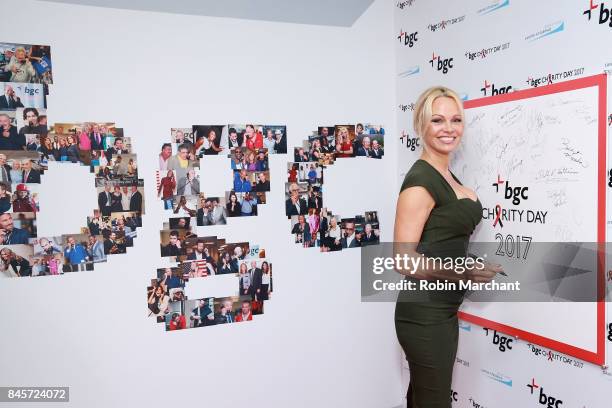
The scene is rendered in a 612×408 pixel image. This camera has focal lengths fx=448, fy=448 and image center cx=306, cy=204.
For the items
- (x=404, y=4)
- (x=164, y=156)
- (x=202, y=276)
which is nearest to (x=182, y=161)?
(x=164, y=156)

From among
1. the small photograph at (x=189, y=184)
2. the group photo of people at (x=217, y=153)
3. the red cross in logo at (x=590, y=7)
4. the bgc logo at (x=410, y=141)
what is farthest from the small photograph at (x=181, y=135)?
the red cross in logo at (x=590, y=7)

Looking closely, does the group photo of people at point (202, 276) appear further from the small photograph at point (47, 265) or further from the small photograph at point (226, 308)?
the small photograph at point (47, 265)

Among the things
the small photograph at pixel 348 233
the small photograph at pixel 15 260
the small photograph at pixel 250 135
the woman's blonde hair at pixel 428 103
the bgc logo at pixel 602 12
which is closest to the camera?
the bgc logo at pixel 602 12

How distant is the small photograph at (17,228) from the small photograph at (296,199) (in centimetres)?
114

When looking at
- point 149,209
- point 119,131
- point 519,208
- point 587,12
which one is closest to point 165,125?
point 119,131

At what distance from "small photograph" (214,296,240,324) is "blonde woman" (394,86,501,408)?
86cm

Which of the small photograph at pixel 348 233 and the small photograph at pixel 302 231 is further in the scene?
the small photograph at pixel 348 233

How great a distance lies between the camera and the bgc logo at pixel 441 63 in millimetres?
2152

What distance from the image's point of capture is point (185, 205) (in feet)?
7.00

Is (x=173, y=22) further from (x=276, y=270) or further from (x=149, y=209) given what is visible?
(x=276, y=270)

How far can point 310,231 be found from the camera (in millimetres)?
2357

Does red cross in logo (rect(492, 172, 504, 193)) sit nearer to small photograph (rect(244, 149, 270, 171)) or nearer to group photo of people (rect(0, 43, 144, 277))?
small photograph (rect(244, 149, 270, 171))

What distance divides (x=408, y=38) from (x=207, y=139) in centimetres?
121

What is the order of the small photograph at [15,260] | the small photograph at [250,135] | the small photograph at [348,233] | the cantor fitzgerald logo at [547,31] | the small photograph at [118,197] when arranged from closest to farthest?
the cantor fitzgerald logo at [547,31], the small photograph at [15,260], the small photograph at [118,197], the small photograph at [250,135], the small photograph at [348,233]
